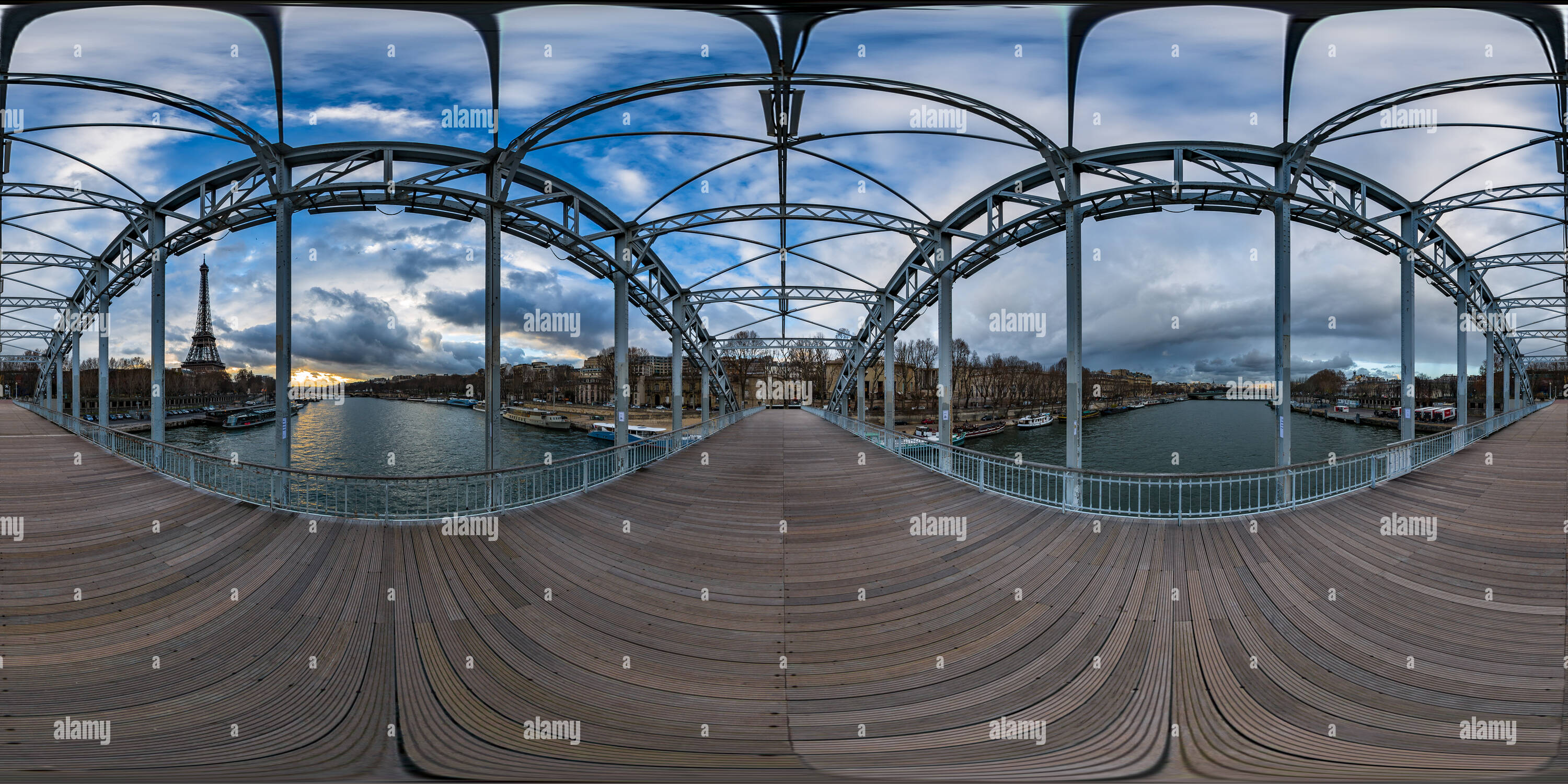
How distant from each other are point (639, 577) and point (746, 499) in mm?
3395

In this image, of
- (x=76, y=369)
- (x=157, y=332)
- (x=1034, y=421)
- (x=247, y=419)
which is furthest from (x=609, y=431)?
(x=157, y=332)

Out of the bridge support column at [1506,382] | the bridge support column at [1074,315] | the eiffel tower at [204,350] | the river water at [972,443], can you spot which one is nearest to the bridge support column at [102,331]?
the river water at [972,443]

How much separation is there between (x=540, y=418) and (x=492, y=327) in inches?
2503

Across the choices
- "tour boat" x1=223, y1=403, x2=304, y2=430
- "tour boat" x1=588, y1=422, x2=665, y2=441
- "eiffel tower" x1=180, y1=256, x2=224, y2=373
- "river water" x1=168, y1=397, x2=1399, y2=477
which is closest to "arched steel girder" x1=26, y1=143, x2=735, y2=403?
"river water" x1=168, y1=397, x2=1399, y2=477

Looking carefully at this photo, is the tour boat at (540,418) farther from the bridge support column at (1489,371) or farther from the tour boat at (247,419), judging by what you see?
the bridge support column at (1489,371)

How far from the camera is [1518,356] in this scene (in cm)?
2817

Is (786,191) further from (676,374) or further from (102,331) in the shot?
(102,331)

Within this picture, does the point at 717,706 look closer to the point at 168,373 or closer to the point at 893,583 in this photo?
the point at 893,583

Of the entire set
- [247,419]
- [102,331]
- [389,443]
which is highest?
[102,331]

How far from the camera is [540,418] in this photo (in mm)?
65938

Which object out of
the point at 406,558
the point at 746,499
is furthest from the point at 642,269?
the point at 406,558

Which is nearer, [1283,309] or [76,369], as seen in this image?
[1283,309]

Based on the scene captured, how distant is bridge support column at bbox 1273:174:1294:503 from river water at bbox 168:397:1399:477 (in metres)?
18.5

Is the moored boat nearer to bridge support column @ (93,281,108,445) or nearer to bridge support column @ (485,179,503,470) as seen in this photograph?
bridge support column @ (485,179,503,470)
